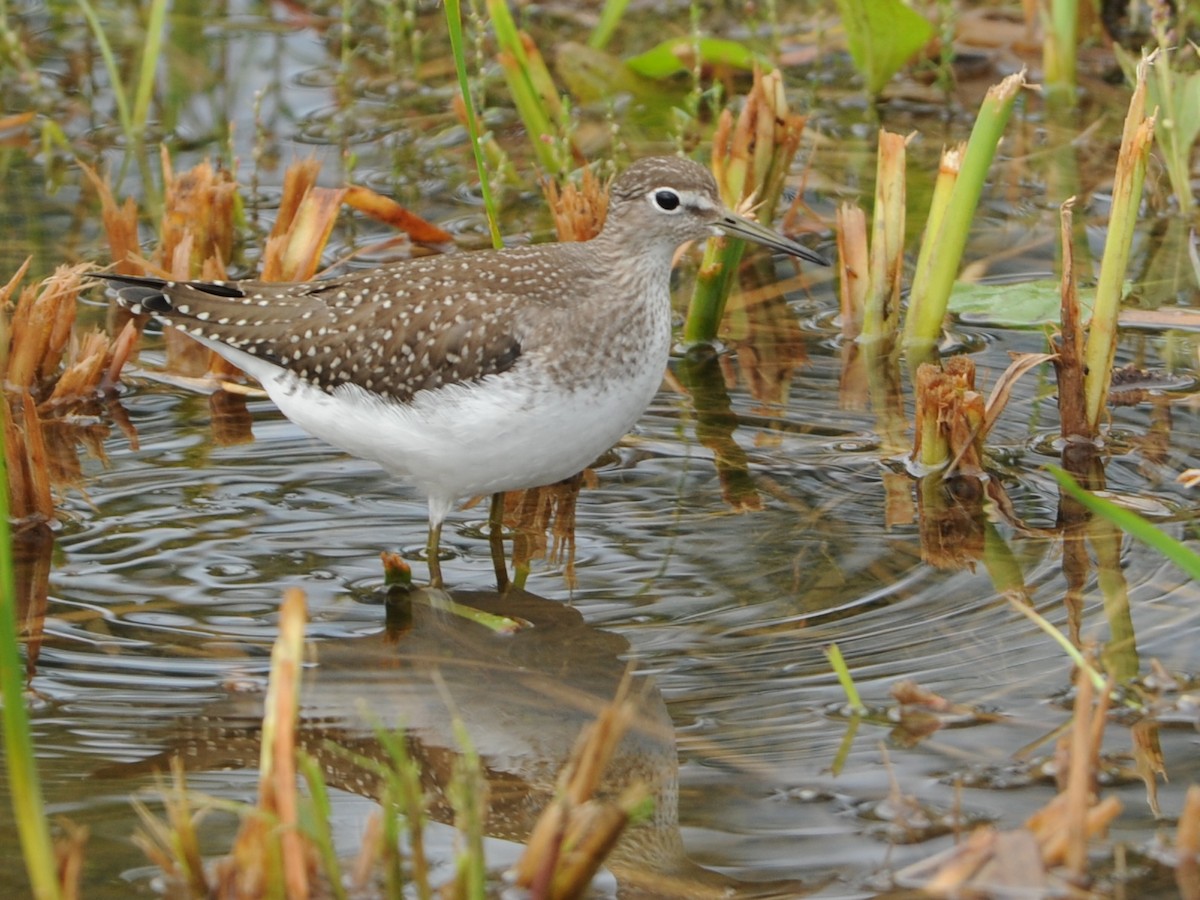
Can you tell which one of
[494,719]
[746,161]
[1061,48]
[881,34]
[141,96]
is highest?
[881,34]

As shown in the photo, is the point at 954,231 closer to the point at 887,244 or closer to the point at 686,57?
the point at 887,244

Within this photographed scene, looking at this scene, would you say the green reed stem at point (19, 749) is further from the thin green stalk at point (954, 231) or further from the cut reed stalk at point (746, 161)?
the cut reed stalk at point (746, 161)

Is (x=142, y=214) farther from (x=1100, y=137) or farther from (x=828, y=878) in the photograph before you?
(x=828, y=878)

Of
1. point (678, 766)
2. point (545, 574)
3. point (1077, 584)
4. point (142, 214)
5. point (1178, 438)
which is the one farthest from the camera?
point (142, 214)

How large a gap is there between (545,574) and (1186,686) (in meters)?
2.53

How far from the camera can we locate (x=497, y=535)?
7.34 meters

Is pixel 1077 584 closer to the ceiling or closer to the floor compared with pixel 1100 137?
closer to the floor

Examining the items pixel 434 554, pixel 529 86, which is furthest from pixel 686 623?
pixel 529 86

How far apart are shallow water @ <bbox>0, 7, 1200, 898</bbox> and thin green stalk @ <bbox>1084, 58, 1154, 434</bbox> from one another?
0.32 m

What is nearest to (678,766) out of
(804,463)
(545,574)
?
(545,574)

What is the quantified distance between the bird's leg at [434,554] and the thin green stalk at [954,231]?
2.86 meters

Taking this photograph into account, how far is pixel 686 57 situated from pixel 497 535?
544 cm

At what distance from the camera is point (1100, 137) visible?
11219 mm

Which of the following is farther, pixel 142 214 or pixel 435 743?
pixel 142 214
